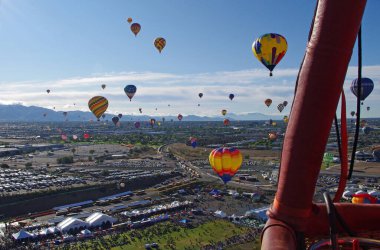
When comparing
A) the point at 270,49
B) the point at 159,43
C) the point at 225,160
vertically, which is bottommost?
the point at 225,160

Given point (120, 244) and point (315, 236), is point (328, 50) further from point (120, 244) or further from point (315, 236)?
point (120, 244)

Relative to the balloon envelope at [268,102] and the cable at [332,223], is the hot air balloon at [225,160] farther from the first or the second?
the balloon envelope at [268,102]

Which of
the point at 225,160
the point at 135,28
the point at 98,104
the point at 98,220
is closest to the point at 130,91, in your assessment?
the point at 98,104

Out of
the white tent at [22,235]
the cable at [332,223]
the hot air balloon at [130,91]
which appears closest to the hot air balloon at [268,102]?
the hot air balloon at [130,91]

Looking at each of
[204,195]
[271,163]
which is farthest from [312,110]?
[271,163]

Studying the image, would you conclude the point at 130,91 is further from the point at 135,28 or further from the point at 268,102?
the point at 268,102
